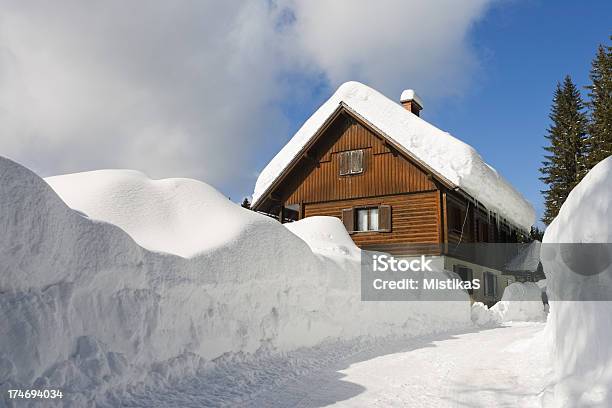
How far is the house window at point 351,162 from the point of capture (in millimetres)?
19812

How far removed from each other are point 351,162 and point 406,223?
3.56 m

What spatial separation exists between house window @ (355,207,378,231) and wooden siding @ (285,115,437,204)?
69cm

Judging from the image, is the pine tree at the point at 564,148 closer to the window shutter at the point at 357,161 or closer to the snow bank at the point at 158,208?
the window shutter at the point at 357,161

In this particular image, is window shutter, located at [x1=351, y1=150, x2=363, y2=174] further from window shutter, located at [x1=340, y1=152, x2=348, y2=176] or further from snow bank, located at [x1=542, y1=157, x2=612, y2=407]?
snow bank, located at [x1=542, y1=157, x2=612, y2=407]

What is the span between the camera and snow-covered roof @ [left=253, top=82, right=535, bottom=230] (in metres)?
17.6

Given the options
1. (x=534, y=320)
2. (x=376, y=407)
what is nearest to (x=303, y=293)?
(x=376, y=407)

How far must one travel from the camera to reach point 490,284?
23.7 metres

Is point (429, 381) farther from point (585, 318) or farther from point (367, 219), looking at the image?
point (367, 219)

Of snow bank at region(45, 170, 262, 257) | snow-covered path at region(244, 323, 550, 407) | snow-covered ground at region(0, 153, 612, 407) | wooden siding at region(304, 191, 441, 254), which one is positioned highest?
wooden siding at region(304, 191, 441, 254)

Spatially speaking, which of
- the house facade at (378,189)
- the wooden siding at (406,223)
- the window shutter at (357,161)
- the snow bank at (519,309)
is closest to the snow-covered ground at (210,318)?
the snow bank at (519,309)

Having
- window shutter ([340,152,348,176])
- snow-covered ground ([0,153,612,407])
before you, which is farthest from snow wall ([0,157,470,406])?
window shutter ([340,152,348,176])

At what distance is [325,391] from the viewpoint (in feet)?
18.2

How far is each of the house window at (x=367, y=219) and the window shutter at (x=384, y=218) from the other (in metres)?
0.35

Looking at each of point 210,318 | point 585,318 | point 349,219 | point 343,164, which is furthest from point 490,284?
point 585,318
